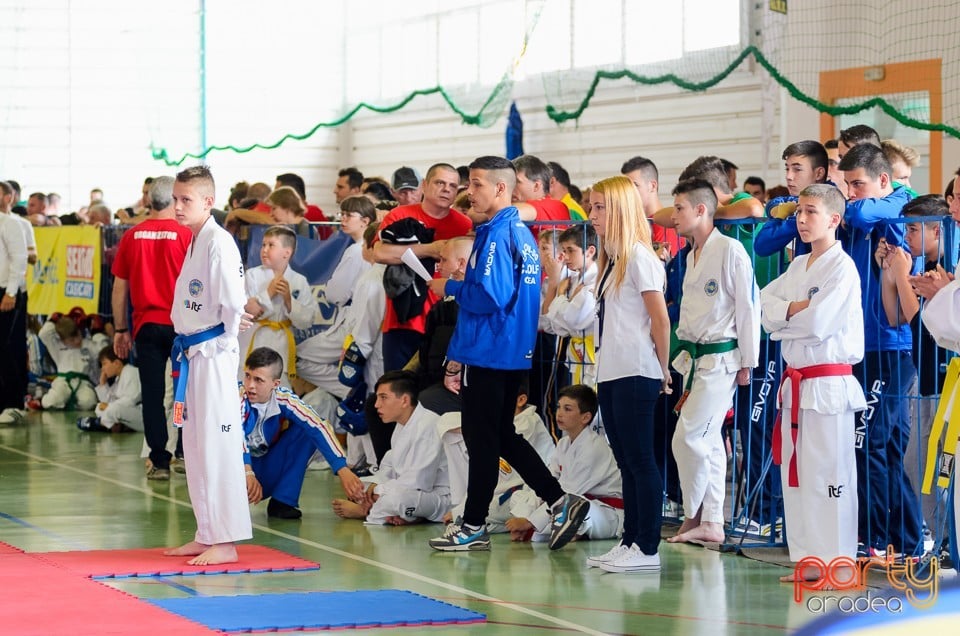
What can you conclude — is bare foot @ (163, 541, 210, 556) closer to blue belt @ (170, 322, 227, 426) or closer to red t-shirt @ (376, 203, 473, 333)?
blue belt @ (170, 322, 227, 426)

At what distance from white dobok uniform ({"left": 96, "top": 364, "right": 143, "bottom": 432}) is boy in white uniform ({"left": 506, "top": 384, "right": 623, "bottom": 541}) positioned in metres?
5.19

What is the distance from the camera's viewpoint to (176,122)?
66.2 feet

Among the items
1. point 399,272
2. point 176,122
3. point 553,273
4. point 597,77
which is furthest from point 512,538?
point 176,122

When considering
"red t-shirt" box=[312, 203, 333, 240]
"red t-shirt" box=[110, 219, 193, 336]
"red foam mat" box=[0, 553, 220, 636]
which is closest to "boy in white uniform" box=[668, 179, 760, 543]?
"red foam mat" box=[0, 553, 220, 636]

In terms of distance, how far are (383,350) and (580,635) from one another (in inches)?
158

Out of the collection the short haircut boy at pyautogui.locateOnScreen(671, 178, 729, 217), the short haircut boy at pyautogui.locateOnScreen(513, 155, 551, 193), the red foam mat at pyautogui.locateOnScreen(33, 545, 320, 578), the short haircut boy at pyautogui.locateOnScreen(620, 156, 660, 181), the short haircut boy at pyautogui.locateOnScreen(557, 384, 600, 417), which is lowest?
the red foam mat at pyautogui.locateOnScreen(33, 545, 320, 578)

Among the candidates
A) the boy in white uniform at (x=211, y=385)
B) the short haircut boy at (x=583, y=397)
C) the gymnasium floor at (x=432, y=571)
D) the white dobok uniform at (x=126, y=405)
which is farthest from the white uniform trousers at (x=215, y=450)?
the white dobok uniform at (x=126, y=405)

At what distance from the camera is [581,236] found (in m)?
7.43

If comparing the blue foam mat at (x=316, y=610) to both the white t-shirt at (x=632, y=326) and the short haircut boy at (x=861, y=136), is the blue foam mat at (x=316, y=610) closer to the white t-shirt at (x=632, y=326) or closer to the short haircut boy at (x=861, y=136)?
the white t-shirt at (x=632, y=326)

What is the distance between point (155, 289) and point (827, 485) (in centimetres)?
471

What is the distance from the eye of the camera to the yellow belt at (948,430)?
16.5ft

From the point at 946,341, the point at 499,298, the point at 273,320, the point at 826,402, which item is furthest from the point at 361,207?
the point at 946,341

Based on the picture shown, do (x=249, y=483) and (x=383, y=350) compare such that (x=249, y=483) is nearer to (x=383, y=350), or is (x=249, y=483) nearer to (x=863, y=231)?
(x=383, y=350)

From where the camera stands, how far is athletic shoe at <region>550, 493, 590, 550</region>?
21.5 ft
